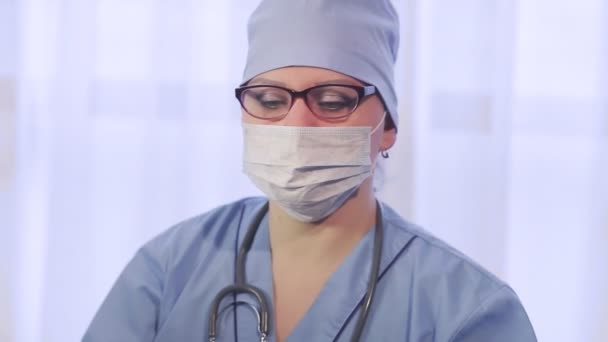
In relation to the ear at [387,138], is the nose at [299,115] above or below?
above

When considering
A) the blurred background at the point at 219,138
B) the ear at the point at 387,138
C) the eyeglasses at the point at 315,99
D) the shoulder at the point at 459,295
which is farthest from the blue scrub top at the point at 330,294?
Answer: the blurred background at the point at 219,138

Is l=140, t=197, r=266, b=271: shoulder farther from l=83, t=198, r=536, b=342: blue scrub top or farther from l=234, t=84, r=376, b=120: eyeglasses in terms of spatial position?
l=234, t=84, r=376, b=120: eyeglasses

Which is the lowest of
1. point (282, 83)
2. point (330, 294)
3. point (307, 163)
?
point (330, 294)

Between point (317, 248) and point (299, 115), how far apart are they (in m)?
0.24

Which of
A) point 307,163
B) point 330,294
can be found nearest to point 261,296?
point 330,294

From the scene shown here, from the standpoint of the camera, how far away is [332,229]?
1.11 m

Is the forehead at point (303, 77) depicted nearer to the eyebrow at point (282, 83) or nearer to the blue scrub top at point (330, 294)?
the eyebrow at point (282, 83)

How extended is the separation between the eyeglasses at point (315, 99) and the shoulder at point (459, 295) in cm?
26

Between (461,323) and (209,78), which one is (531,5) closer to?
(209,78)

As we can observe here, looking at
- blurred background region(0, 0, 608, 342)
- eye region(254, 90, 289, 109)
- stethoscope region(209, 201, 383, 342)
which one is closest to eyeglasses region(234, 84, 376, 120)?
eye region(254, 90, 289, 109)

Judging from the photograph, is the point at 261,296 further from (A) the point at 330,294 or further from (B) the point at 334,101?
(B) the point at 334,101

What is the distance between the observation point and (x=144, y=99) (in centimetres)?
158

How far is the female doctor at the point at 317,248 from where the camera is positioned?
102 centimetres

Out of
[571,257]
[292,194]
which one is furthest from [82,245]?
[571,257]
